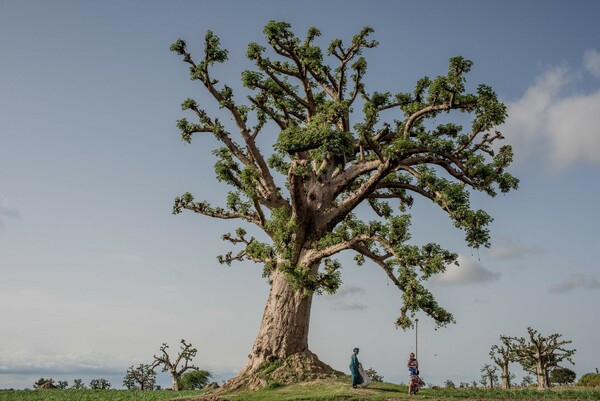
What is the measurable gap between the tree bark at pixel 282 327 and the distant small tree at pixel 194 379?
1464 inches

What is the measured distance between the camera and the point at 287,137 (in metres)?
21.6

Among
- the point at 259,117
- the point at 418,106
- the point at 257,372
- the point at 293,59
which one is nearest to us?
the point at 257,372

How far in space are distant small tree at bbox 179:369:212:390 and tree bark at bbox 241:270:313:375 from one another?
37182mm

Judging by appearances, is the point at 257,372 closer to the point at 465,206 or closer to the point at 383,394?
the point at 383,394

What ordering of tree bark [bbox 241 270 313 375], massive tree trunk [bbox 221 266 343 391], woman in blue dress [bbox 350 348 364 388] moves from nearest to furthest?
woman in blue dress [bbox 350 348 364 388]
massive tree trunk [bbox 221 266 343 391]
tree bark [bbox 241 270 313 375]

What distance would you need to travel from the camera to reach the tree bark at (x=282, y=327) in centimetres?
2366

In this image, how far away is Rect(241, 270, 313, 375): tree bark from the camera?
2366cm

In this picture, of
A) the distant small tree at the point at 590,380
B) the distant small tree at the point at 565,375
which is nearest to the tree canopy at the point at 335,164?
the distant small tree at the point at 590,380

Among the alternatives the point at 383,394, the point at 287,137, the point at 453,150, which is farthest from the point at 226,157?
the point at 383,394

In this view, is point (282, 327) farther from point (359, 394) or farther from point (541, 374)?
point (541, 374)

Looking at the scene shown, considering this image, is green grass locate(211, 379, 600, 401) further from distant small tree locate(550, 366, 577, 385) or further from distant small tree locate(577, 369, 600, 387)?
distant small tree locate(550, 366, 577, 385)

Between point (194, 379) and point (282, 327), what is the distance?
126 feet

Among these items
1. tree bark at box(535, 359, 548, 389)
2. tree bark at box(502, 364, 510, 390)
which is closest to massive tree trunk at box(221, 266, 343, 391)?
tree bark at box(535, 359, 548, 389)

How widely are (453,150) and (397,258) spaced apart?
5.86 m
